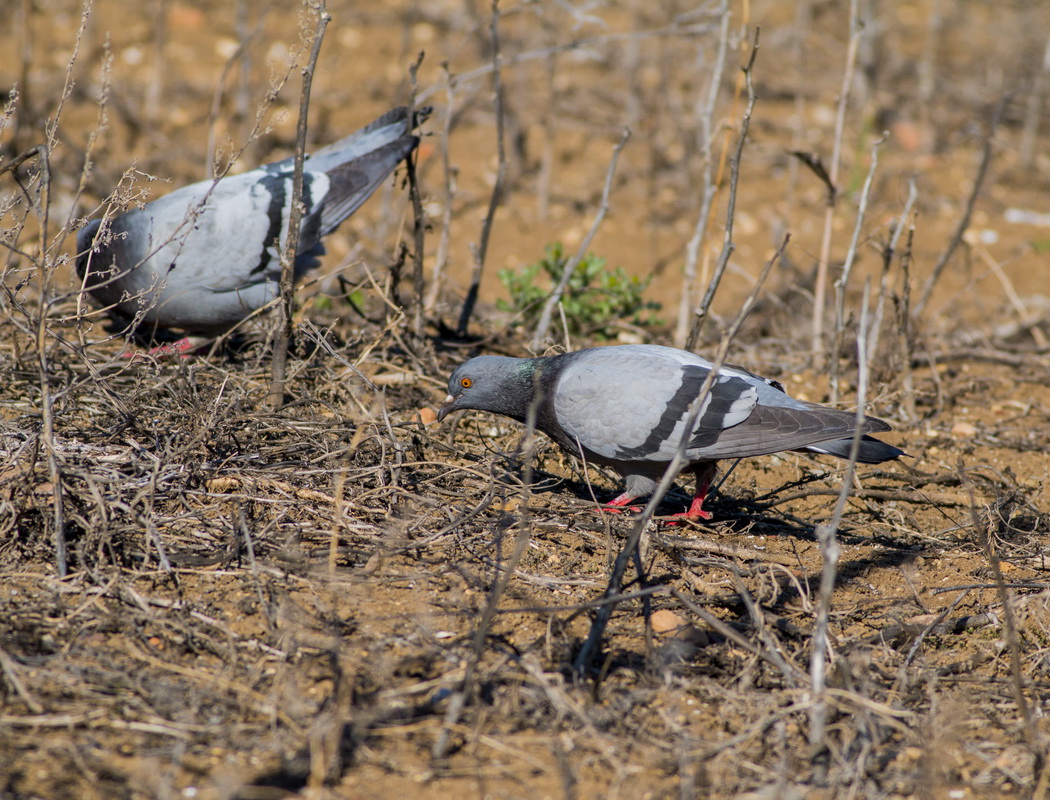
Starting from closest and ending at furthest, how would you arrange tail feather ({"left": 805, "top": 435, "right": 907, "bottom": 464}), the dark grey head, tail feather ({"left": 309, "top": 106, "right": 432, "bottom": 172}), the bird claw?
tail feather ({"left": 805, "top": 435, "right": 907, "bottom": 464})
the bird claw
the dark grey head
tail feather ({"left": 309, "top": 106, "right": 432, "bottom": 172})

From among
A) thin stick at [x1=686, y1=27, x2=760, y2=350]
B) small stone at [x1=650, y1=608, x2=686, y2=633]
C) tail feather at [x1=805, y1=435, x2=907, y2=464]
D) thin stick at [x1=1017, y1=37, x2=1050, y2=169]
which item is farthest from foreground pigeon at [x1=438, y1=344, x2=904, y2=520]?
thin stick at [x1=1017, y1=37, x2=1050, y2=169]

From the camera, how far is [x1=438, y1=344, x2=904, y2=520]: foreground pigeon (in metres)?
3.63

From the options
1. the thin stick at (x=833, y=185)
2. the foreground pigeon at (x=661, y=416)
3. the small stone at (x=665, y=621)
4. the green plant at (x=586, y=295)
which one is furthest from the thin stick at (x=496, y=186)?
the small stone at (x=665, y=621)

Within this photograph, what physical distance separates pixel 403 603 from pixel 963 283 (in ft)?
21.1

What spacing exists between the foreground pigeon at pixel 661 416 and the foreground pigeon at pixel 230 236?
164 cm

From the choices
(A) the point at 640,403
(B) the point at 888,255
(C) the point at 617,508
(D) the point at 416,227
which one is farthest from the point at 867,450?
(D) the point at 416,227

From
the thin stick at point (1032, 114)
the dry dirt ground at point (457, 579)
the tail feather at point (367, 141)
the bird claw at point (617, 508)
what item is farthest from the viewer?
the thin stick at point (1032, 114)

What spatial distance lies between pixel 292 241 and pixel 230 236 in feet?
3.68

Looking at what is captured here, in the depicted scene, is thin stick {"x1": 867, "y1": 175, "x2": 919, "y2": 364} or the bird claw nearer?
the bird claw

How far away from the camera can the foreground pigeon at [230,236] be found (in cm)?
472

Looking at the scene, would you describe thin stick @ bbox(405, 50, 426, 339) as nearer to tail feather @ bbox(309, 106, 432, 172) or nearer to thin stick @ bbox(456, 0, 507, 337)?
tail feather @ bbox(309, 106, 432, 172)

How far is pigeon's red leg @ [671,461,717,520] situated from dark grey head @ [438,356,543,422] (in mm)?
782

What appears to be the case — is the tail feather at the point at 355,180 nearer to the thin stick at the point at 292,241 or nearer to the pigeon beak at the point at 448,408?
the thin stick at the point at 292,241

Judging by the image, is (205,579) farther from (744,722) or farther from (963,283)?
(963,283)
